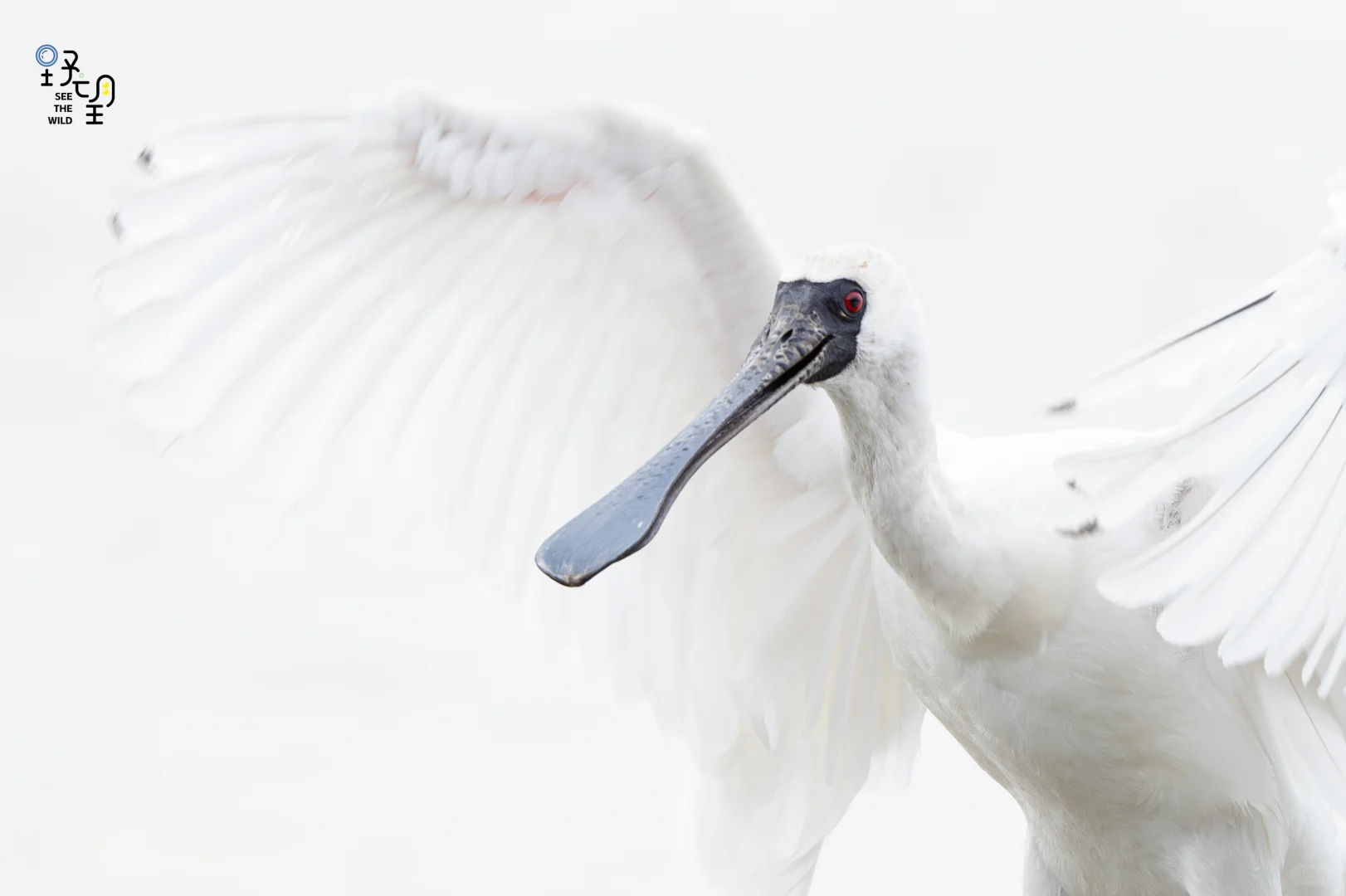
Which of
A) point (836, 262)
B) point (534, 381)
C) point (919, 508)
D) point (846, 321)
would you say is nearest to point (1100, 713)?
point (919, 508)

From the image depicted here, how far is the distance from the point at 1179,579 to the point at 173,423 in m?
2.82

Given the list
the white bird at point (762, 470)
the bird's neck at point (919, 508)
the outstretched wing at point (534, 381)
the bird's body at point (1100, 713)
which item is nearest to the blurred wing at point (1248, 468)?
the white bird at point (762, 470)

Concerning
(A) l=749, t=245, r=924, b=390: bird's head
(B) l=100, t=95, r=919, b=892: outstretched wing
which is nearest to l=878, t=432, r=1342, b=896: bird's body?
(A) l=749, t=245, r=924, b=390: bird's head

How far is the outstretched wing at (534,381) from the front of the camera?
15.8 ft

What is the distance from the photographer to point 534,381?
5.39m

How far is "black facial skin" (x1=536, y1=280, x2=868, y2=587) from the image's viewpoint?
3906 millimetres

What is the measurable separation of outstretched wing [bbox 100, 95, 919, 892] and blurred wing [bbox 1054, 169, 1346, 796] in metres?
1.53

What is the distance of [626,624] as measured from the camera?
5703 millimetres

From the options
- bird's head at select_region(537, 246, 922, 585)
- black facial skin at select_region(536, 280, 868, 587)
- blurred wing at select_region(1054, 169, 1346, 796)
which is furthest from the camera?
bird's head at select_region(537, 246, 922, 585)

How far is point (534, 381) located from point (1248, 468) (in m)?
2.42

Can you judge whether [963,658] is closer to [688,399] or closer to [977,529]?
[977,529]

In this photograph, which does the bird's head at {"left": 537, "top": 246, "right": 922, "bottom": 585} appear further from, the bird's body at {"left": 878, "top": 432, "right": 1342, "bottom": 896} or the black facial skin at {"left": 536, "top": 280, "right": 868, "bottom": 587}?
the bird's body at {"left": 878, "top": 432, "right": 1342, "bottom": 896}

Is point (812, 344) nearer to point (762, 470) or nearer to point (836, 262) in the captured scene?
point (836, 262)

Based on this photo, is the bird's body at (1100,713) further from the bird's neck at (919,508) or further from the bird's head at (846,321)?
the bird's head at (846,321)
